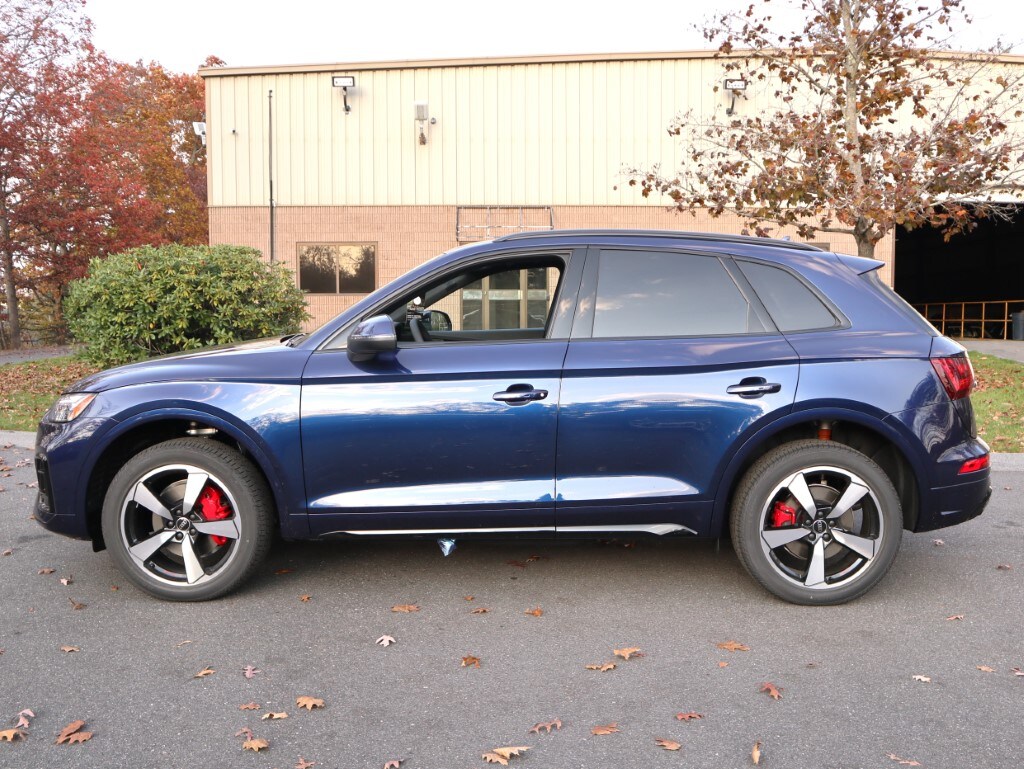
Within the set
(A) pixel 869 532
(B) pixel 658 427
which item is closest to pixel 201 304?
(B) pixel 658 427

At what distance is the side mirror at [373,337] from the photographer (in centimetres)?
398

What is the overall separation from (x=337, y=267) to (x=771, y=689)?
1855cm

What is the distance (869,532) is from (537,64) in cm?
1756

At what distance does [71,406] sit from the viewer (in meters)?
4.32

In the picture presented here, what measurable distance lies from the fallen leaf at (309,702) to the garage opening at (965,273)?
28621 millimetres

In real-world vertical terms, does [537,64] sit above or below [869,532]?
above

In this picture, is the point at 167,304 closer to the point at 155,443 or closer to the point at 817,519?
the point at 155,443

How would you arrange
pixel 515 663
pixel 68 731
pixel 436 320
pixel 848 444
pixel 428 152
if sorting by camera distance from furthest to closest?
pixel 428 152 < pixel 436 320 < pixel 848 444 < pixel 515 663 < pixel 68 731

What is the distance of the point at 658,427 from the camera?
4113mm

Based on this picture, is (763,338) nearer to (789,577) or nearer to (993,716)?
(789,577)

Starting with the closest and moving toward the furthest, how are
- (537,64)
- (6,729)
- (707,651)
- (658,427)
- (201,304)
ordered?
(6,729) → (707,651) → (658,427) → (201,304) → (537,64)

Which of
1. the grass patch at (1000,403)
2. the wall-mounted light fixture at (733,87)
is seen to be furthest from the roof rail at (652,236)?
the wall-mounted light fixture at (733,87)

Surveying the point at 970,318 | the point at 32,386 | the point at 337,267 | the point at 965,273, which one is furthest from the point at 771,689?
the point at 965,273

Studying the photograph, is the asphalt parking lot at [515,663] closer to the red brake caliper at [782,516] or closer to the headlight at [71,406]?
the red brake caliper at [782,516]
